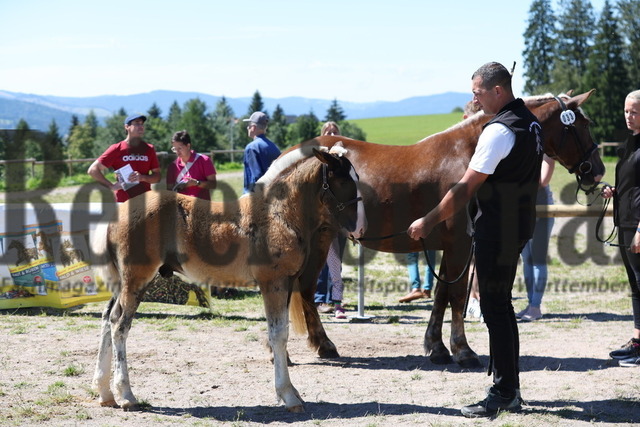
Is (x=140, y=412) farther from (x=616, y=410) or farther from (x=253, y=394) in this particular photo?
(x=616, y=410)

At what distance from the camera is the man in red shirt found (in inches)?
317

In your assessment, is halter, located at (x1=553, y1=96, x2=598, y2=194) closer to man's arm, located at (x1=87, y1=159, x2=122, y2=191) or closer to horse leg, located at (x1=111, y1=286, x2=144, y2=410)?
horse leg, located at (x1=111, y1=286, x2=144, y2=410)

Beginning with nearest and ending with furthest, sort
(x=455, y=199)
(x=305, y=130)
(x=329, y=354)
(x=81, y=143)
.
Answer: (x=455, y=199), (x=329, y=354), (x=305, y=130), (x=81, y=143)

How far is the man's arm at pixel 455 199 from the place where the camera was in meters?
4.53

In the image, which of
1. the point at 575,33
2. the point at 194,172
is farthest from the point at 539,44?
the point at 194,172

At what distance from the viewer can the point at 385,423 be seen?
4730 mm

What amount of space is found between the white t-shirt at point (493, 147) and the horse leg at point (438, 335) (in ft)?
7.68

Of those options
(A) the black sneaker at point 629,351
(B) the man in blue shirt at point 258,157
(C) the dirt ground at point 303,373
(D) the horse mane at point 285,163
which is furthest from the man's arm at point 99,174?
(A) the black sneaker at point 629,351

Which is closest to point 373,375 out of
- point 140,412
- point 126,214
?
point 140,412

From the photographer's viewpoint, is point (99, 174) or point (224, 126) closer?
point (99, 174)

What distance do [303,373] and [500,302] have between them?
7.13 feet

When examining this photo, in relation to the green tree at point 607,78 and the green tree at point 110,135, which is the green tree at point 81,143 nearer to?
the green tree at point 110,135

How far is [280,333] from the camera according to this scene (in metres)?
5.07

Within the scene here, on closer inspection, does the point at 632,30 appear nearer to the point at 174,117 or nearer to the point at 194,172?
the point at 194,172
